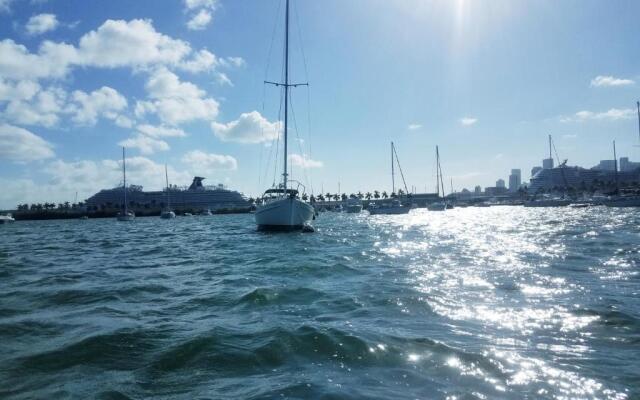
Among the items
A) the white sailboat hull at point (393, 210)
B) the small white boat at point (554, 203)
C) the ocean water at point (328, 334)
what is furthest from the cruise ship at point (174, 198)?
the ocean water at point (328, 334)

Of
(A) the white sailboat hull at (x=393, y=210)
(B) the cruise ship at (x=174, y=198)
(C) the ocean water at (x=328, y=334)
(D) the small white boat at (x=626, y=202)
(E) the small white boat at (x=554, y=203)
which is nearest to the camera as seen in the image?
(C) the ocean water at (x=328, y=334)

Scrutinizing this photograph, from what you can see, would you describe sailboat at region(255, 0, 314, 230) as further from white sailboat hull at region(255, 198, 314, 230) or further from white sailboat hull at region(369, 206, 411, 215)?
white sailboat hull at region(369, 206, 411, 215)

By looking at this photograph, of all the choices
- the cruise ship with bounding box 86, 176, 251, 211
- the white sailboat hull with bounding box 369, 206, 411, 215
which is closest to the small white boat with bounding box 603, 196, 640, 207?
the white sailboat hull with bounding box 369, 206, 411, 215

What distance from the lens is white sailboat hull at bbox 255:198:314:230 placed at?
34.1 meters

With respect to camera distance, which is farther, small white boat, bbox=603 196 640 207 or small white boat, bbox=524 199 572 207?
→ small white boat, bbox=524 199 572 207

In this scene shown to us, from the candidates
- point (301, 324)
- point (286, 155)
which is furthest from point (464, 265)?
point (286, 155)

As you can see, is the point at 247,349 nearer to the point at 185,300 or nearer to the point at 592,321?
the point at 185,300

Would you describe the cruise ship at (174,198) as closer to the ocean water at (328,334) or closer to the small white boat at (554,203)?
the small white boat at (554,203)

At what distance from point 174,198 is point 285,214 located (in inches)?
5267

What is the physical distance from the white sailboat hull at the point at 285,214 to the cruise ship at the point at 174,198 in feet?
416

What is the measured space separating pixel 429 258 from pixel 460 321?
1025 cm

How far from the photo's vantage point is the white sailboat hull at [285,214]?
112 feet

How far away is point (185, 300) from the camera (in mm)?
10195

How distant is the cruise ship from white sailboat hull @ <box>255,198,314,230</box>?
12674 centimetres
